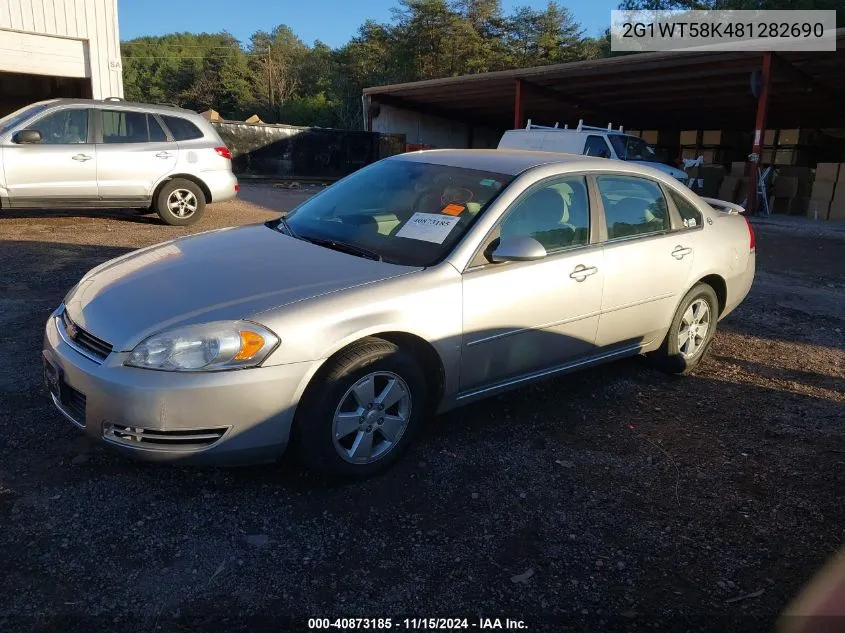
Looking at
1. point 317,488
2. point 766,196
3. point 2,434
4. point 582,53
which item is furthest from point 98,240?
point 582,53

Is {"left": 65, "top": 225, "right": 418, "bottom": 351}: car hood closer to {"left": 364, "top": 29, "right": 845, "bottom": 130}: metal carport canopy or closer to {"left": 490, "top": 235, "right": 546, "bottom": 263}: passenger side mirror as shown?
{"left": 490, "top": 235, "right": 546, "bottom": 263}: passenger side mirror

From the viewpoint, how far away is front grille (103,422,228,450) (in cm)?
278

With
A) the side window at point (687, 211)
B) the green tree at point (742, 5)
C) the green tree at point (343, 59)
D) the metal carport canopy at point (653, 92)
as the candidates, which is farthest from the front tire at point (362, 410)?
the green tree at point (343, 59)

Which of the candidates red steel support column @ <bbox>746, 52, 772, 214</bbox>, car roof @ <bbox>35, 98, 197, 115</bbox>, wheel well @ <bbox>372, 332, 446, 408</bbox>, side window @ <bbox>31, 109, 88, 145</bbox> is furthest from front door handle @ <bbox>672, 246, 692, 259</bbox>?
red steel support column @ <bbox>746, 52, 772, 214</bbox>

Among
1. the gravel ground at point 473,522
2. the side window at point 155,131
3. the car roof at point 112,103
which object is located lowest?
the gravel ground at point 473,522

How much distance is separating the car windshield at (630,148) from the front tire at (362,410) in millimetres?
12830

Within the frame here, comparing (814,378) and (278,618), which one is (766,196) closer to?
(814,378)

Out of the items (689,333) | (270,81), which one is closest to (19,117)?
(689,333)

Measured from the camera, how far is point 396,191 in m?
4.08

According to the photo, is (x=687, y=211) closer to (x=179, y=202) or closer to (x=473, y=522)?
(x=473, y=522)

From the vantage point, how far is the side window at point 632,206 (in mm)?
4203

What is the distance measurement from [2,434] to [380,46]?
4837 centimetres

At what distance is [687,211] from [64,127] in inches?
321

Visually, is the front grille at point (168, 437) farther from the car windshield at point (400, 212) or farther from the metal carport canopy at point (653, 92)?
the metal carport canopy at point (653, 92)
